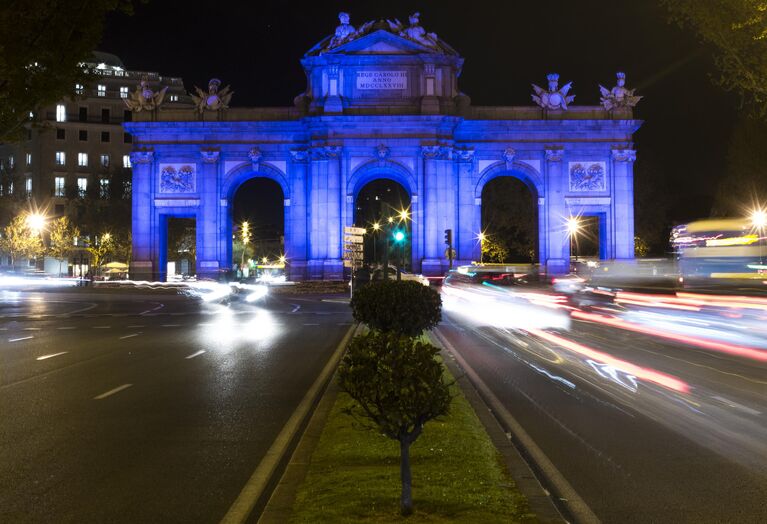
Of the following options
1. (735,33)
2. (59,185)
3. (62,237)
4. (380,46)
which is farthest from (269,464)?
(59,185)

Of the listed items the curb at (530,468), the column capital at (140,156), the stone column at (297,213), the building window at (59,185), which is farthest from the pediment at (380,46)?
the building window at (59,185)

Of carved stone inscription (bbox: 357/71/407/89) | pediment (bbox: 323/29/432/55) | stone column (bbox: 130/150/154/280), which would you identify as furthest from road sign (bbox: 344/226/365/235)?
stone column (bbox: 130/150/154/280)

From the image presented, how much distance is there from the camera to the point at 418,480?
6.30 metres

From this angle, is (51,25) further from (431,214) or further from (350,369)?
(431,214)

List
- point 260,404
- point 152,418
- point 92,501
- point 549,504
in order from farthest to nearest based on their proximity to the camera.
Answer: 1. point 260,404
2. point 152,418
3. point 92,501
4. point 549,504

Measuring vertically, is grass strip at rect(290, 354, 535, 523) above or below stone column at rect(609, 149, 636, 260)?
below

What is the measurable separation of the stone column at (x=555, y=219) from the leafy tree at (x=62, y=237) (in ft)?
180

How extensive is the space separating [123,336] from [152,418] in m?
13.3

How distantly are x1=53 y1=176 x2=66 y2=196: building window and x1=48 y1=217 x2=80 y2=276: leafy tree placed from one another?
392 inches

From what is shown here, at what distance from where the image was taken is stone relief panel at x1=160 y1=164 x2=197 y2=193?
197 feet

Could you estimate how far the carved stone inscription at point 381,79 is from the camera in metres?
58.6

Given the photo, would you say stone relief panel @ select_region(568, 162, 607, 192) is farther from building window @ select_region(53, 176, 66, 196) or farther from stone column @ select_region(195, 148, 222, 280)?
building window @ select_region(53, 176, 66, 196)

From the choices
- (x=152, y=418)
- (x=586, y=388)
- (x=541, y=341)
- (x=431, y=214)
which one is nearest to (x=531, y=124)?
(x=431, y=214)

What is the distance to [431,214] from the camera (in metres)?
57.0
